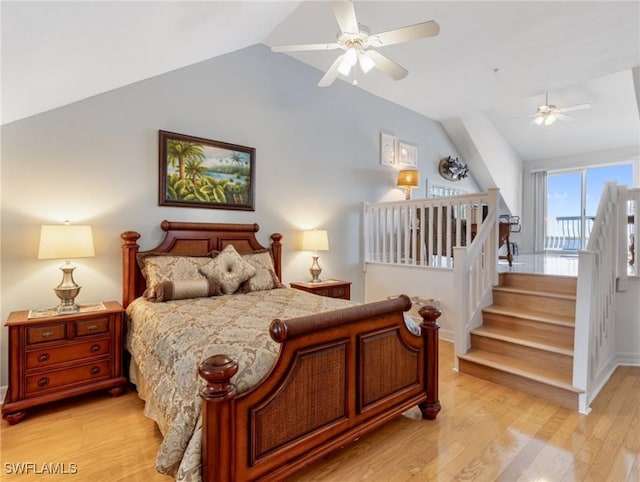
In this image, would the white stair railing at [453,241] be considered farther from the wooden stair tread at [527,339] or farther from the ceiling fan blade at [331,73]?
the ceiling fan blade at [331,73]

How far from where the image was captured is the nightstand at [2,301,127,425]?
7.38 ft

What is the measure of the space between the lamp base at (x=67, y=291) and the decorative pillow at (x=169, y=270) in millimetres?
477

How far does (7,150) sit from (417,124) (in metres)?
5.31

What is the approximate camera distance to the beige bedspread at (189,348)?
1459 mm

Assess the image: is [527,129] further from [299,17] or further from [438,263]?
[299,17]

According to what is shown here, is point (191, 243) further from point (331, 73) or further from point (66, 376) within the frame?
point (331, 73)

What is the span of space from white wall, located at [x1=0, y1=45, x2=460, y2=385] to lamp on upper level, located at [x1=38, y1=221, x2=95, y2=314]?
0.92 ft

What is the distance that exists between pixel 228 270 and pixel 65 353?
129cm

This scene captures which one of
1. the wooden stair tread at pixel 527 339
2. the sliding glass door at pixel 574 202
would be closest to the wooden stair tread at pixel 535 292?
the wooden stair tread at pixel 527 339

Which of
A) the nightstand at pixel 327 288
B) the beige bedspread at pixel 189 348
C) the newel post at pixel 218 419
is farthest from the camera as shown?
the nightstand at pixel 327 288

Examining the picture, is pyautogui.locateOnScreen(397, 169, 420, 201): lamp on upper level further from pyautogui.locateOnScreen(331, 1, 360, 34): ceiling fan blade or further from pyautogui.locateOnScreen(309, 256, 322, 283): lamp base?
pyautogui.locateOnScreen(331, 1, 360, 34): ceiling fan blade

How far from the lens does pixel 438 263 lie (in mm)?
4164

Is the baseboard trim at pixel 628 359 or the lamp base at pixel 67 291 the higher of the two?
the lamp base at pixel 67 291

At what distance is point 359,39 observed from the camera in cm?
252
